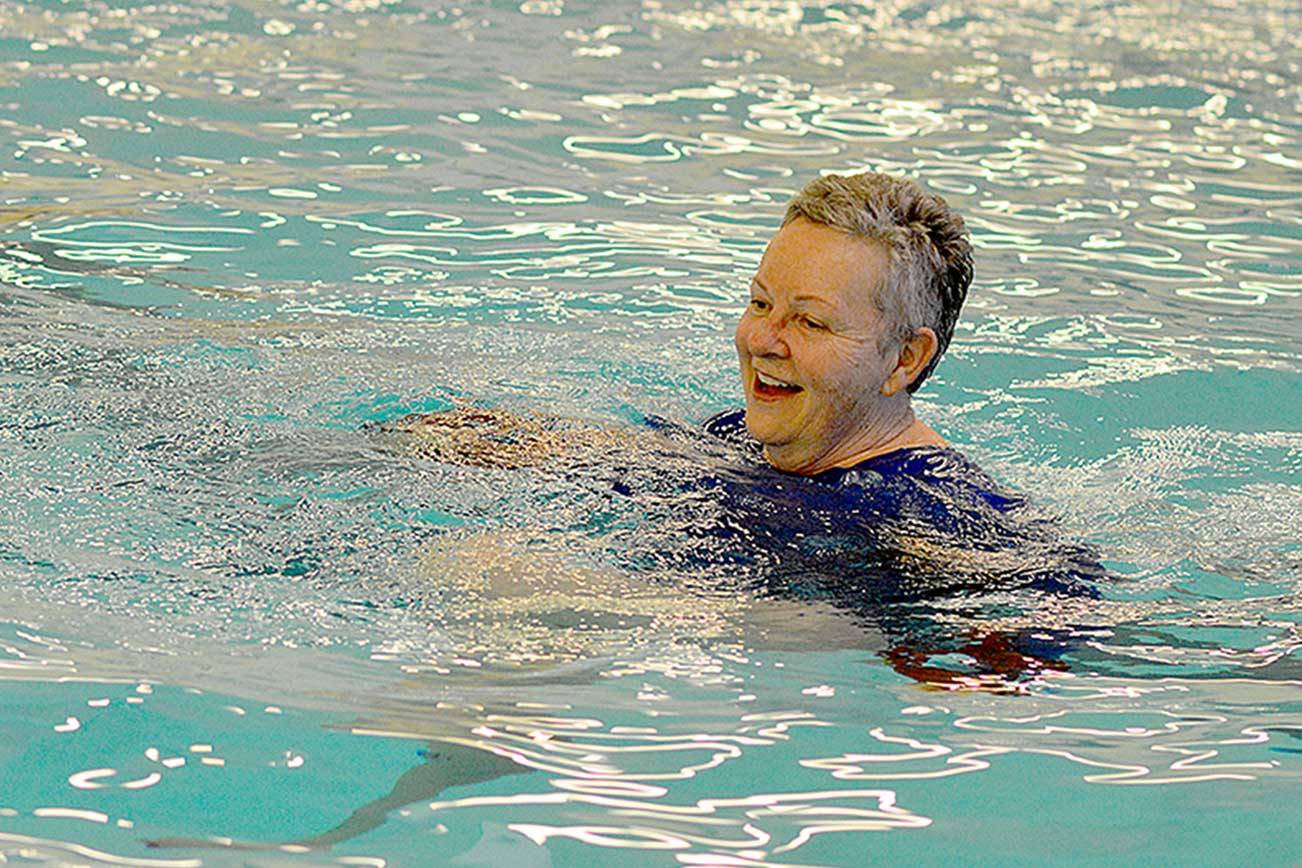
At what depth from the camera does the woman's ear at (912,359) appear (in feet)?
14.7

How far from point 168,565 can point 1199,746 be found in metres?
2.17

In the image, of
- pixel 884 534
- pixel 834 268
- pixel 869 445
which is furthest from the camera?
pixel 869 445

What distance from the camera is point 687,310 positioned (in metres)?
6.90

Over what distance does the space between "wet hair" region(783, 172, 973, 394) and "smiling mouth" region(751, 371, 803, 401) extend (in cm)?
25

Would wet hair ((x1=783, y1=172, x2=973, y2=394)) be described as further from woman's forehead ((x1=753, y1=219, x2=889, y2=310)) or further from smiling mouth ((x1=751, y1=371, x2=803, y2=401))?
smiling mouth ((x1=751, y1=371, x2=803, y2=401))

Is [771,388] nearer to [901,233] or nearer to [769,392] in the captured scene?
[769,392]

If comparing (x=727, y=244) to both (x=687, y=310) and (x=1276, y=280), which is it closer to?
(x=687, y=310)

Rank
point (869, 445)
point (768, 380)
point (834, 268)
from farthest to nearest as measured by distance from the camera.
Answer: point (869, 445)
point (768, 380)
point (834, 268)

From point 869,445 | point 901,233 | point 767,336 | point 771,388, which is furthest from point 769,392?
point 901,233

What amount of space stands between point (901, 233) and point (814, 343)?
0.33m

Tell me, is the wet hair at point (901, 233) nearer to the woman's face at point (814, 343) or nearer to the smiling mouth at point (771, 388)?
the woman's face at point (814, 343)

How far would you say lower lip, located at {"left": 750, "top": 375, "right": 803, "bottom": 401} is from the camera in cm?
448

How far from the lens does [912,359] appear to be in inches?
178

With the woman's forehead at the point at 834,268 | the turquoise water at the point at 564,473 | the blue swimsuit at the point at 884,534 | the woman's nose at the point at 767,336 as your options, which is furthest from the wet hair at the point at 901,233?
the turquoise water at the point at 564,473
